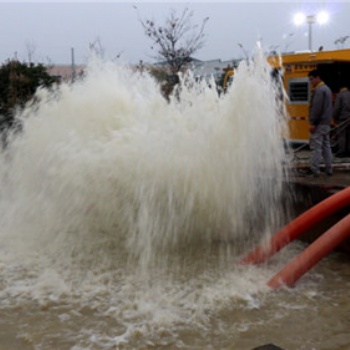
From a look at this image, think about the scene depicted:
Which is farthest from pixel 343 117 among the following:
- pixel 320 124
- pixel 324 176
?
pixel 324 176

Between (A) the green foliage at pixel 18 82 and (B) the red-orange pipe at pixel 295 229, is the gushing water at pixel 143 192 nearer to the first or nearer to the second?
(B) the red-orange pipe at pixel 295 229

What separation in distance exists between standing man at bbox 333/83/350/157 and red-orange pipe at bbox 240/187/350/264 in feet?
14.3

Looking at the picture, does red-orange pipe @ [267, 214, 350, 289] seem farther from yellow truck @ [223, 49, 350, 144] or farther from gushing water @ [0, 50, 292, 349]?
yellow truck @ [223, 49, 350, 144]

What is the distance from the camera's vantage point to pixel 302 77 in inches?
514

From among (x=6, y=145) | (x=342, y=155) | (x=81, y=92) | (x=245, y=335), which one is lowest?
(x=245, y=335)

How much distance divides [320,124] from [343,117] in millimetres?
2728

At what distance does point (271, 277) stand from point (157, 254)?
1344 mm

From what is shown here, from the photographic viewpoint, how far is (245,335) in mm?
4418

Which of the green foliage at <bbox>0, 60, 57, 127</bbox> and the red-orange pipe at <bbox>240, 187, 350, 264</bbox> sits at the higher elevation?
the green foliage at <bbox>0, 60, 57, 127</bbox>

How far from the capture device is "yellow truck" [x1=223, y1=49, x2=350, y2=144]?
1215cm

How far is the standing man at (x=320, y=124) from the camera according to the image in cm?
807

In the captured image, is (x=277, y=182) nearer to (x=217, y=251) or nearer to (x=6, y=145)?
(x=217, y=251)

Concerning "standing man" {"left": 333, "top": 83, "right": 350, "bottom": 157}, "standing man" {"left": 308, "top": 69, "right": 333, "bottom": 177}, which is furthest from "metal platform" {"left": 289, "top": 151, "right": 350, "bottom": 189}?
"standing man" {"left": 333, "top": 83, "right": 350, "bottom": 157}

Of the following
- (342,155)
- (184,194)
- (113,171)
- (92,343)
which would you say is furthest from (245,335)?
(342,155)
